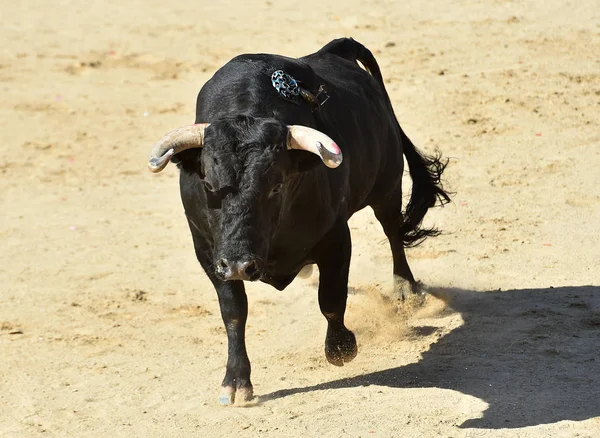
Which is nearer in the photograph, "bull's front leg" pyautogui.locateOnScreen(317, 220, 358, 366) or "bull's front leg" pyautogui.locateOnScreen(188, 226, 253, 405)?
"bull's front leg" pyautogui.locateOnScreen(188, 226, 253, 405)

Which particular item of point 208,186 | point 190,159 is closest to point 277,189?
point 208,186

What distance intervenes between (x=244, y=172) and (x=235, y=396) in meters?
1.40

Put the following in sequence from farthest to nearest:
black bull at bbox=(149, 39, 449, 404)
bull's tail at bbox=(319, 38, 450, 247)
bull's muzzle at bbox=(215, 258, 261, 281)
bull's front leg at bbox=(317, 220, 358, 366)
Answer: bull's tail at bbox=(319, 38, 450, 247), bull's front leg at bbox=(317, 220, 358, 366), black bull at bbox=(149, 39, 449, 404), bull's muzzle at bbox=(215, 258, 261, 281)

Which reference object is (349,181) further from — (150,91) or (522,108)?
(150,91)

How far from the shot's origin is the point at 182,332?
7.42 m

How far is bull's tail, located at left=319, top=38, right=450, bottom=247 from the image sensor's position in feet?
26.5

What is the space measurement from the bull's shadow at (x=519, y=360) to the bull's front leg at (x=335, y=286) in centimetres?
19

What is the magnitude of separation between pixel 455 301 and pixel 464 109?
421 cm

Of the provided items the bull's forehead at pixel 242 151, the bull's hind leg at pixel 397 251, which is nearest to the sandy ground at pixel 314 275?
the bull's hind leg at pixel 397 251

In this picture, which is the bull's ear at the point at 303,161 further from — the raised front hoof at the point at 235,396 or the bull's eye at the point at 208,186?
the raised front hoof at the point at 235,396

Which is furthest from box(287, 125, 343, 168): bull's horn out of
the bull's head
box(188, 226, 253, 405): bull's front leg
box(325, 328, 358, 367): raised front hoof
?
box(325, 328, 358, 367): raised front hoof

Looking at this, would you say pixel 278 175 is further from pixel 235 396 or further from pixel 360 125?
pixel 360 125

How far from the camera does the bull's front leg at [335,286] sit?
251 inches

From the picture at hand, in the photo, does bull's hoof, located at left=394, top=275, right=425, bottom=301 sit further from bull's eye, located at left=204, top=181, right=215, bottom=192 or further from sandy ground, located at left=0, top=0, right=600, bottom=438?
bull's eye, located at left=204, top=181, right=215, bottom=192
